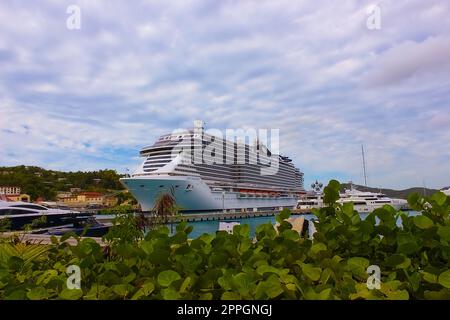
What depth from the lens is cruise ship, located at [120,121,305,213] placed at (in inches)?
1762

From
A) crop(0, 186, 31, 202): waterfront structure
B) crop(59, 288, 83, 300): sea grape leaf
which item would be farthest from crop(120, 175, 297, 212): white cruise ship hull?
crop(59, 288, 83, 300): sea grape leaf

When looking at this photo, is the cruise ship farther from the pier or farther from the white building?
the white building

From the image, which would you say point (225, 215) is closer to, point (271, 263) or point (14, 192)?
point (14, 192)

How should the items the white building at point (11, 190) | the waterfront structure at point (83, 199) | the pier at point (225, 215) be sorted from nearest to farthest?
the pier at point (225, 215) < the white building at point (11, 190) < the waterfront structure at point (83, 199)

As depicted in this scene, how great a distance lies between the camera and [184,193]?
45844 mm

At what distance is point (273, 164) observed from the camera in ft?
211

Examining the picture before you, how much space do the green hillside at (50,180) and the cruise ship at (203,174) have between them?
11558 mm

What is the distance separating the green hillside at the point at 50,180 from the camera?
57969mm

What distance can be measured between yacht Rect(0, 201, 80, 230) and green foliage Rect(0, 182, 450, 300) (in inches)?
1295

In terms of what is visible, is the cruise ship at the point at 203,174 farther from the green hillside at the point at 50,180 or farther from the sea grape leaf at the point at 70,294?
the sea grape leaf at the point at 70,294

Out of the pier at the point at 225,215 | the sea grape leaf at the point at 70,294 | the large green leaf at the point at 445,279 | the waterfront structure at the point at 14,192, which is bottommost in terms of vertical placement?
the pier at the point at 225,215

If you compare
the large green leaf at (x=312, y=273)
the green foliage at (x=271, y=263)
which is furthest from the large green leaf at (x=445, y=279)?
the large green leaf at (x=312, y=273)
